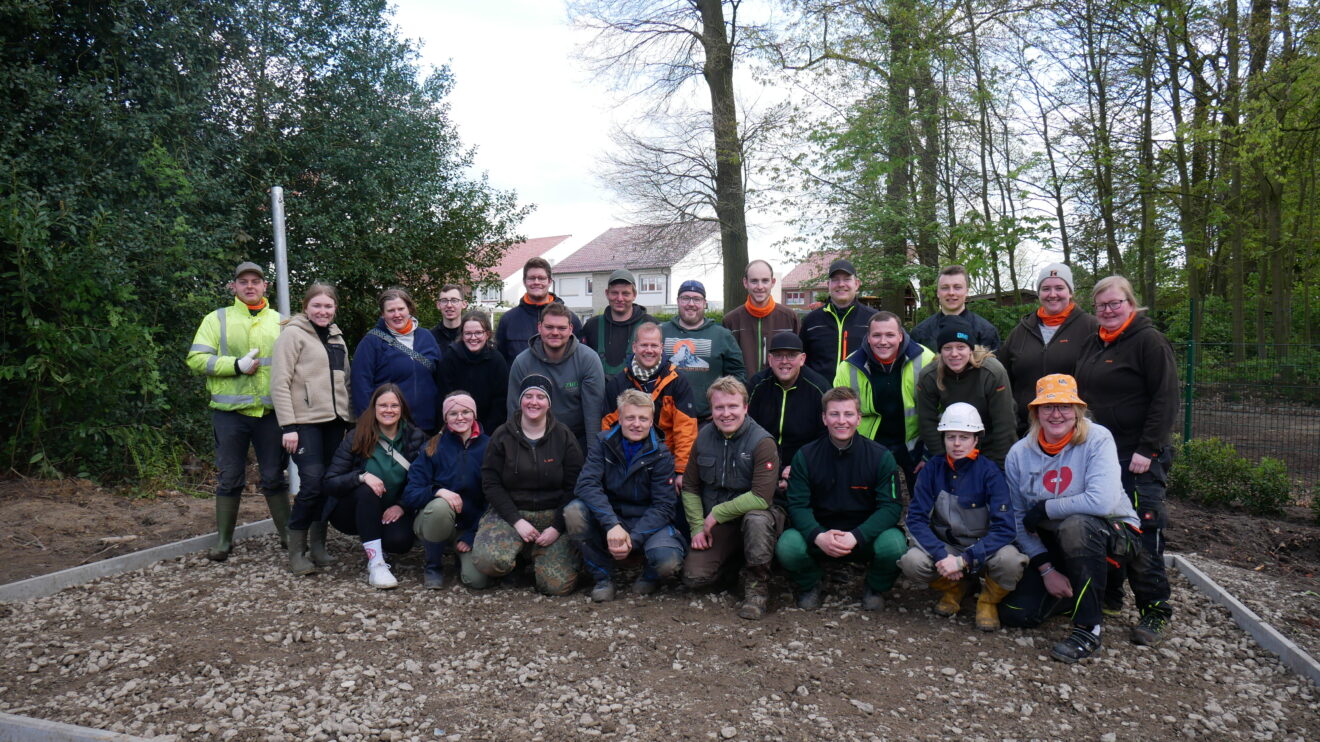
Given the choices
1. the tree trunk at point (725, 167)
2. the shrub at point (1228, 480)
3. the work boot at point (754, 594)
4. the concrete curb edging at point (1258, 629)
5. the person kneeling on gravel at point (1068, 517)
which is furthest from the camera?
the tree trunk at point (725, 167)

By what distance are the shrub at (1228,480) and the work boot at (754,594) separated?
477cm

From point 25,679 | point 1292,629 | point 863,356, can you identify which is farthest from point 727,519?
point 25,679

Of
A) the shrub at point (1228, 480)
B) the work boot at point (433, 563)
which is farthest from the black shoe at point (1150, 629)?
the work boot at point (433, 563)

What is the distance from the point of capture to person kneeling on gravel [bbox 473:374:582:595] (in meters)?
4.74

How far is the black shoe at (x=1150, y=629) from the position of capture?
12.9 ft

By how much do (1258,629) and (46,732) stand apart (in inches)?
214

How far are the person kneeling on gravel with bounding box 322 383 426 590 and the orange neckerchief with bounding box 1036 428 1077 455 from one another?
145 inches

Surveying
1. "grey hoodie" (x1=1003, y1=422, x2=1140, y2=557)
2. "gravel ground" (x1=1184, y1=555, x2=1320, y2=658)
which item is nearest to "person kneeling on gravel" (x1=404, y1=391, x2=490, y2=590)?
"grey hoodie" (x1=1003, y1=422, x2=1140, y2=557)

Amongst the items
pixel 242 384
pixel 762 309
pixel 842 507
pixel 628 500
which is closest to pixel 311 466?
pixel 242 384

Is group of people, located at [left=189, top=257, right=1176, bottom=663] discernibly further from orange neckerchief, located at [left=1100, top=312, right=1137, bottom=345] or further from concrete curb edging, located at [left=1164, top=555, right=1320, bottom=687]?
concrete curb edging, located at [left=1164, top=555, right=1320, bottom=687]

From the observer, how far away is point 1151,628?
13.1 feet

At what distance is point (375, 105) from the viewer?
1030cm

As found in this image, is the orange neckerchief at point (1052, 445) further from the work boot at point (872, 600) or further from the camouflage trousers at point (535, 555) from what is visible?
the camouflage trousers at point (535, 555)

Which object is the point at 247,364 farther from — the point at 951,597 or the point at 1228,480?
the point at 1228,480
